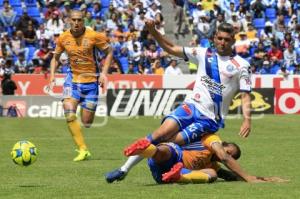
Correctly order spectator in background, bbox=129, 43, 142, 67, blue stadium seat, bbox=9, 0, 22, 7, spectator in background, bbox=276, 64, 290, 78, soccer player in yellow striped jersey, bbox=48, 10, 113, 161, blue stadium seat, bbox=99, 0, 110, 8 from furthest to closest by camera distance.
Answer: blue stadium seat, bbox=99, 0, 110, 8 → blue stadium seat, bbox=9, 0, 22, 7 → spectator in background, bbox=129, 43, 142, 67 → spectator in background, bbox=276, 64, 290, 78 → soccer player in yellow striped jersey, bbox=48, 10, 113, 161

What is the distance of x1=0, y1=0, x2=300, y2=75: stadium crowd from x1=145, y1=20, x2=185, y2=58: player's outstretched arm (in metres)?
20.1

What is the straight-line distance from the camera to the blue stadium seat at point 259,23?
120 ft

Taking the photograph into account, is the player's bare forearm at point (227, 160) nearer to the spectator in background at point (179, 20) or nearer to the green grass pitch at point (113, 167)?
the green grass pitch at point (113, 167)

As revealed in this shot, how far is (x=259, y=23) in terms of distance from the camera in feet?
120

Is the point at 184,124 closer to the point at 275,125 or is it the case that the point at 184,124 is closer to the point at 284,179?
the point at 284,179

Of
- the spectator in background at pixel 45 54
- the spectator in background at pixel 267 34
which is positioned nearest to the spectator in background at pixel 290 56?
the spectator in background at pixel 267 34

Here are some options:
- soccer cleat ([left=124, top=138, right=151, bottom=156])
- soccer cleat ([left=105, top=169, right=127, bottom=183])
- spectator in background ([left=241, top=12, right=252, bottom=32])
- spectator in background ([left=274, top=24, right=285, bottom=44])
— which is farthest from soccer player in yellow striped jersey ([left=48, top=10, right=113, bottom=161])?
spectator in background ([left=241, top=12, right=252, bottom=32])

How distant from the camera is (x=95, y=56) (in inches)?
601

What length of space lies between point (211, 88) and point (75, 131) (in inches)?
172

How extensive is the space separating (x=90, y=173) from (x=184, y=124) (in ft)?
6.37

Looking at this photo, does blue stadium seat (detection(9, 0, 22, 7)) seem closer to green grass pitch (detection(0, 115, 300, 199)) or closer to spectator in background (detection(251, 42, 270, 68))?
spectator in background (detection(251, 42, 270, 68))

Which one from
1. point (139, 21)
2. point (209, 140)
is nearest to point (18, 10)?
point (139, 21)

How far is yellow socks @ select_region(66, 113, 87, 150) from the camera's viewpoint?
47.3ft

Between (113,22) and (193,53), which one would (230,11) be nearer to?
(113,22)
